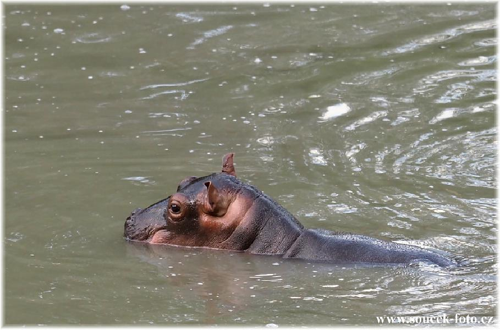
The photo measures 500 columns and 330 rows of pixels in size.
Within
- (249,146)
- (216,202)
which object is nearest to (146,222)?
(216,202)

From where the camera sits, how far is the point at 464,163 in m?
10.8

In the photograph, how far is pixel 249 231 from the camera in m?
8.27

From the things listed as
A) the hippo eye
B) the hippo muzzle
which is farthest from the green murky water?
the hippo eye

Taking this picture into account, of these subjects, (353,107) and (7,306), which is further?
(353,107)

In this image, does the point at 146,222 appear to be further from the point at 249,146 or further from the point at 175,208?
the point at 249,146

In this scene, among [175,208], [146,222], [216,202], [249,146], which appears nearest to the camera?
[216,202]

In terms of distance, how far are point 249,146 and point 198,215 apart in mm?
3192

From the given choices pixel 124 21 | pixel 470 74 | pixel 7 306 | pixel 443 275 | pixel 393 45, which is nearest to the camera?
pixel 7 306

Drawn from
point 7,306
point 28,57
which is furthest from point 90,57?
point 7,306

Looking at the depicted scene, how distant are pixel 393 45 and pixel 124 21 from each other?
4307mm

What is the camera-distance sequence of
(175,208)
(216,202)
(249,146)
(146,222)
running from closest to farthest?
(216,202)
(175,208)
(146,222)
(249,146)

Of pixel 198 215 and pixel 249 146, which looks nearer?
pixel 198 215

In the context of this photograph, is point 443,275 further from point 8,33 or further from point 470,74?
point 8,33

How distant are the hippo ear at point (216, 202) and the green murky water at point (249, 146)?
41 cm
